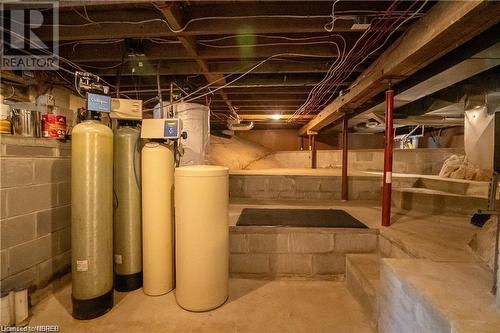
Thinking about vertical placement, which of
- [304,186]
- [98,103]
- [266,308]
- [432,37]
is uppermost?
[432,37]

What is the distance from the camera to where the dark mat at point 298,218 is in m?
2.38

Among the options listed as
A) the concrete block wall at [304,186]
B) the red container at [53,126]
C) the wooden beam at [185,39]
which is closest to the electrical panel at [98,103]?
the red container at [53,126]

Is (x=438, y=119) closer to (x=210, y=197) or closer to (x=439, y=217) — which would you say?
(x=439, y=217)

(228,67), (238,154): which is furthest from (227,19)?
(238,154)

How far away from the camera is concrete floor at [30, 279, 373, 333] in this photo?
153 cm

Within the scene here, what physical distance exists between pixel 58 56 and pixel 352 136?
7872mm

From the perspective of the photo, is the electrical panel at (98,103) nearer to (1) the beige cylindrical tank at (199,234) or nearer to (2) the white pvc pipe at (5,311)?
(1) the beige cylindrical tank at (199,234)

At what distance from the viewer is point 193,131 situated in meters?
2.58

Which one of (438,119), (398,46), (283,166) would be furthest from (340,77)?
(283,166)

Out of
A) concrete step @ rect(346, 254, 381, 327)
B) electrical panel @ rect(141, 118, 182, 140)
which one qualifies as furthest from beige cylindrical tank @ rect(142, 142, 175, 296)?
concrete step @ rect(346, 254, 381, 327)

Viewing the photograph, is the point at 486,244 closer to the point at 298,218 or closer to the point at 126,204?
the point at 298,218

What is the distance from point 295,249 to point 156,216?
1.29 meters

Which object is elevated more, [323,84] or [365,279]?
[323,84]

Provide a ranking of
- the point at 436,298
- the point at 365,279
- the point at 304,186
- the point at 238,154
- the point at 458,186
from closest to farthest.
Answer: the point at 436,298, the point at 365,279, the point at 458,186, the point at 304,186, the point at 238,154
